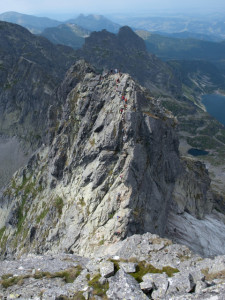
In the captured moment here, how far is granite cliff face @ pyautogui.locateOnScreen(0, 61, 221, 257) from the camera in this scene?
46344 mm

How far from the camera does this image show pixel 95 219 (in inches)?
1864

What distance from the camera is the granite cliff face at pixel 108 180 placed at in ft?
Answer: 152

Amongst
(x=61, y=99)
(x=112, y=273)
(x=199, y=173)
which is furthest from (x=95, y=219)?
(x=61, y=99)

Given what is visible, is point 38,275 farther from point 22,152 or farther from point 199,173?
point 22,152

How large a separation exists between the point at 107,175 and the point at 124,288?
2949cm

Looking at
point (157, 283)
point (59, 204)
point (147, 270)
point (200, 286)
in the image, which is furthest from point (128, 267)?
point (59, 204)

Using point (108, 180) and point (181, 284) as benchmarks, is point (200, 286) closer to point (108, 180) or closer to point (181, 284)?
point (181, 284)

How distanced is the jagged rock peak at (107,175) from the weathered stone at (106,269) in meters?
14.5

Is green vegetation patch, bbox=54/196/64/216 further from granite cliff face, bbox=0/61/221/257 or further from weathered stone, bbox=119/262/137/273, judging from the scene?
weathered stone, bbox=119/262/137/273

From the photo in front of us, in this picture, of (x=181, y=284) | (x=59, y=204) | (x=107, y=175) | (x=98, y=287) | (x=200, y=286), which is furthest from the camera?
(x=59, y=204)

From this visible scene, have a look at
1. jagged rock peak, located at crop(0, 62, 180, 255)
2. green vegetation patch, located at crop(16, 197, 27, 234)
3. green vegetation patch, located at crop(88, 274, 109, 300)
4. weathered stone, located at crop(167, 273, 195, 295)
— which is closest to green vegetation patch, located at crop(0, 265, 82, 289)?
green vegetation patch, located at crop(88, 274, 109, 300)

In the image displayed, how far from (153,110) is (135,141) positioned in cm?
1081

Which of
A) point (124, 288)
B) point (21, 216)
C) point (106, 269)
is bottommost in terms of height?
point (21, 216)

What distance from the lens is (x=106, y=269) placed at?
84.8ft
